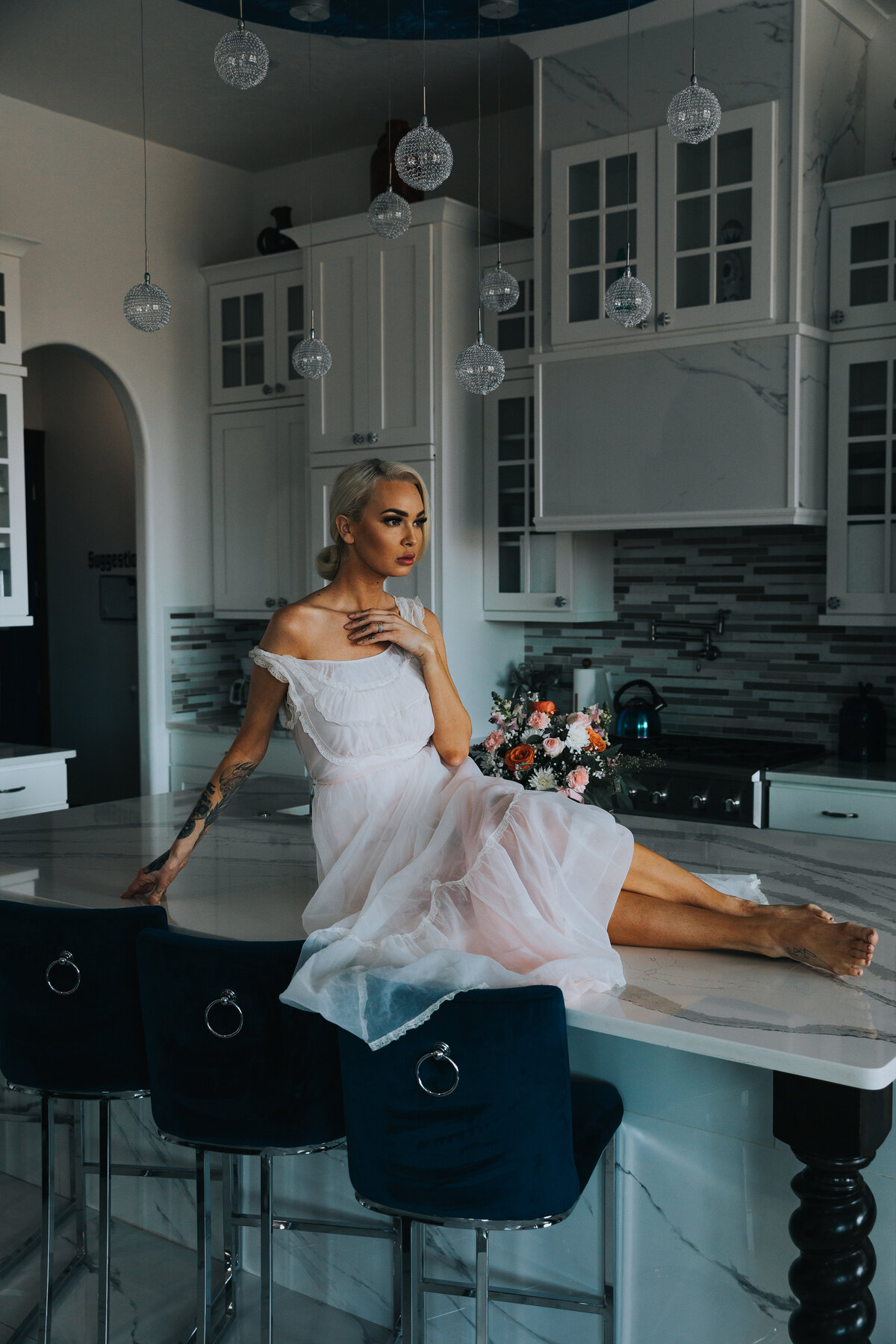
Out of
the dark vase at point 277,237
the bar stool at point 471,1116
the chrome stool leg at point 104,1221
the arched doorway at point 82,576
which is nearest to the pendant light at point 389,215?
the bar stool at point 471,1116

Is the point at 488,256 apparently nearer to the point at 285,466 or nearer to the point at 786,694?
the point at 285,466

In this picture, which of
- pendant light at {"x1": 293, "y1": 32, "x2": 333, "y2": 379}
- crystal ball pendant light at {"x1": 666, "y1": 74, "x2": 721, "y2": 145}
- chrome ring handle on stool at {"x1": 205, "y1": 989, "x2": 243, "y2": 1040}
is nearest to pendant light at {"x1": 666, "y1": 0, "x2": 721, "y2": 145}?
crystal ball pendant light at {"x1": 666, "y1": 74, "x2": 721, "y2": 145}

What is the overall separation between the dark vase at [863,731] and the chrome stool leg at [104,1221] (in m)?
2.56

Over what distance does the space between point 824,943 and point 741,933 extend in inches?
5.3

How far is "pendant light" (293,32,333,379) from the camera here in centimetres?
282

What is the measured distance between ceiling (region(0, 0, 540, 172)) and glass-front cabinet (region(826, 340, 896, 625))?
1337 mm

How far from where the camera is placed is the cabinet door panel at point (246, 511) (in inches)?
196

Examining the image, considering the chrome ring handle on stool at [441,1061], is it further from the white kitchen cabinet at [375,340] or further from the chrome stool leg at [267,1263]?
the white kitchen cabinet at [375,340]

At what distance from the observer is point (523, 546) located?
434 centimetres

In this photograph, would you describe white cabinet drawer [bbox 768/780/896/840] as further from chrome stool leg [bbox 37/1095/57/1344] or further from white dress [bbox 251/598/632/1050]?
chrome stool leg [bbox 37/1095/57/1344]

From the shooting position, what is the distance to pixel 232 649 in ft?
17.6

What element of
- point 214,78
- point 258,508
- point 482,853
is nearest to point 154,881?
point 482,853

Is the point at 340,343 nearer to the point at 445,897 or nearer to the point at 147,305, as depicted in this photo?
the point at 147,305

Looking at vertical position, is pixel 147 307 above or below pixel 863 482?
above
